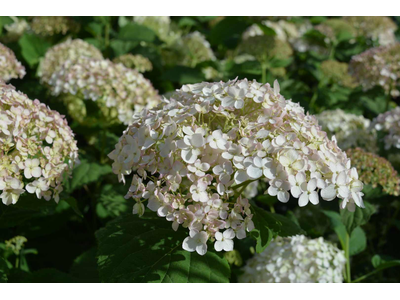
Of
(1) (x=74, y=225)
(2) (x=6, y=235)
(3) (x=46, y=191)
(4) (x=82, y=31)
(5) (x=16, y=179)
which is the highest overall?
(5) (x=16, y=179)

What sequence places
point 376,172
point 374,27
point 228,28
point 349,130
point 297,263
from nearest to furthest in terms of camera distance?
1. point 376,172
2. point 297,263
3. point 349,130
4. point 228,28
5. point 374,27

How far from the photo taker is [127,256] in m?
1.73

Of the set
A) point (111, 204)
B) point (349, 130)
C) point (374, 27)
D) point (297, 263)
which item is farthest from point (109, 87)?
point (374, 27)

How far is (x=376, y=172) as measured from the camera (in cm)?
236

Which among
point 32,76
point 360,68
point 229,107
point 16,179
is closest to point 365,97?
point 360,68

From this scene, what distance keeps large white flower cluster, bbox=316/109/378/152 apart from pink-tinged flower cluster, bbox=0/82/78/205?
1.98 meters

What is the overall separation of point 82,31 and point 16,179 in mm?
3189

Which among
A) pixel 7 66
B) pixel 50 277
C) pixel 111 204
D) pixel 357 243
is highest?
pixel 7 66

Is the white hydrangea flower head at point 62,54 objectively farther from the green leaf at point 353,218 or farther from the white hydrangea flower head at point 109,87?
the green leaf at point 353,218

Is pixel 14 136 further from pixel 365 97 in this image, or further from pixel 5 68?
pixel 365 97

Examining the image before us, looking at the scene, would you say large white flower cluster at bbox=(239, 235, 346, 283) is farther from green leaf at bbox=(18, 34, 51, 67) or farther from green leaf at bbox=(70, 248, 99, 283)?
green leaf at bbox=(18, 34, 51, 67)

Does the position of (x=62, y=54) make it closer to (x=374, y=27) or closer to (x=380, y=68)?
(x=380, y=68)

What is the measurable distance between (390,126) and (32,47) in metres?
3.13

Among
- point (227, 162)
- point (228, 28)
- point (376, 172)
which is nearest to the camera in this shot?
point (227, 162)
